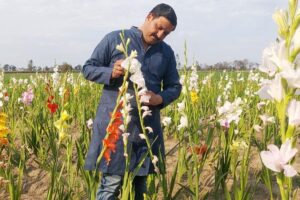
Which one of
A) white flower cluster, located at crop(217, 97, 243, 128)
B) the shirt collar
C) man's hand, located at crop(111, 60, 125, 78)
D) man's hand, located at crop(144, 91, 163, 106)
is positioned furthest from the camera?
white flower cluster, located at crop(217, 97, 243, 128)

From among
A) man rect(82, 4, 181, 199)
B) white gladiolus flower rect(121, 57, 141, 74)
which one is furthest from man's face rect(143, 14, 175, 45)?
white gladiolus flower rect(121, 57, 141, 74)

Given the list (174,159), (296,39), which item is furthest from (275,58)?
(174,159)

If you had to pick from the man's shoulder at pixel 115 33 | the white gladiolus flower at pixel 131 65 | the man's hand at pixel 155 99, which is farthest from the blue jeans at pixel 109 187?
→ the man's shoulder at pixel 115 33

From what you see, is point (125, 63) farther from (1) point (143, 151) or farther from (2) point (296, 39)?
(2) point (296, 39)

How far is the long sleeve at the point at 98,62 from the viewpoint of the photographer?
85.4 inches

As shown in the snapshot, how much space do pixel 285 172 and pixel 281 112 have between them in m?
0.15

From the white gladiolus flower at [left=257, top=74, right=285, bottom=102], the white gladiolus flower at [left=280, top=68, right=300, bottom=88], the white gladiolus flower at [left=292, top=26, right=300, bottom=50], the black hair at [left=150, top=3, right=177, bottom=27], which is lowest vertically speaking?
the white gladiolus flower at [left=257, top=74, right=285, bottom=102]

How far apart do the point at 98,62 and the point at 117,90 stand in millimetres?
207

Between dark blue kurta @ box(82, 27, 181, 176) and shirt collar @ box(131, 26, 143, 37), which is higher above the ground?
shirt collar @ box(131, 26, 143, 37)

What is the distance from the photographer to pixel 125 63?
181cm

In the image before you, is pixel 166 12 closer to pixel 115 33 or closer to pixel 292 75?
pixel 115 33

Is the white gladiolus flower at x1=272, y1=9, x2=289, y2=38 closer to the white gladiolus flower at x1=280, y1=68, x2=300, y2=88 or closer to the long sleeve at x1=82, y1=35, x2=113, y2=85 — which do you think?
the white gladiolus flower at x1=280, y1=68, x2=300, y2=88

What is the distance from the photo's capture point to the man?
2.17 meters

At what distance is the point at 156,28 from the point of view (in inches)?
86.0
